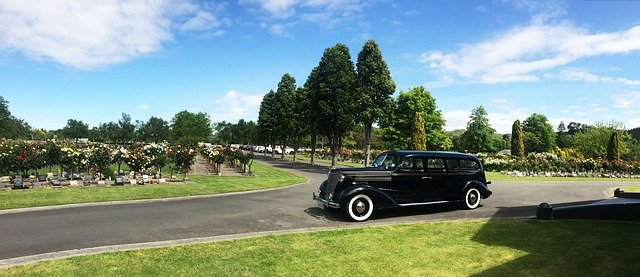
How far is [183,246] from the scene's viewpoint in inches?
304

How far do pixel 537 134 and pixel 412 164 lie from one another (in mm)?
89705

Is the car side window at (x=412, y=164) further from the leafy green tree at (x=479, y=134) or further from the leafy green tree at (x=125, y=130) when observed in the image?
the leafy green tree at (x=125, y=130)

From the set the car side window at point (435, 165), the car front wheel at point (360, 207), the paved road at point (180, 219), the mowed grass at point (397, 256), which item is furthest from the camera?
the car side window at point (435, 165)

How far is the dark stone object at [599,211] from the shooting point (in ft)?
29.5

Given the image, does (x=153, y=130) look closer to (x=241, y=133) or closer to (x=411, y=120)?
(x=241, y=133)

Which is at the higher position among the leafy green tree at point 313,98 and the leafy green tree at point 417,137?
the leafy green tree at point 313,98

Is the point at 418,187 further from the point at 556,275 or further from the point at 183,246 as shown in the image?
the point at 183,246

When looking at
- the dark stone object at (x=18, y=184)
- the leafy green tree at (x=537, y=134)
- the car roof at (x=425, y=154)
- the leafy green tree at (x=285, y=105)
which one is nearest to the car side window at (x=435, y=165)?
the car roof at (x=425, y=154)

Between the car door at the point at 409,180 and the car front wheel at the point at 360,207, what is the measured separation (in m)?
0.95

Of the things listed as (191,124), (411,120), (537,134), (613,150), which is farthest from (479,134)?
(191,124)

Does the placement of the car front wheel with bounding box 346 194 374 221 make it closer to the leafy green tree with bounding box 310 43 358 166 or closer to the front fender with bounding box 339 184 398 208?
the front fender with bounding box 339 184 398 208

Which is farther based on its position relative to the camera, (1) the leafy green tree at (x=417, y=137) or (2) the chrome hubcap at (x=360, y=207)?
(1) the leafy green tree at (x=417, y=137)

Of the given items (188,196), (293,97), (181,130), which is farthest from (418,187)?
(181,130)

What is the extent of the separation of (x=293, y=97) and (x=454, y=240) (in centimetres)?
4500
